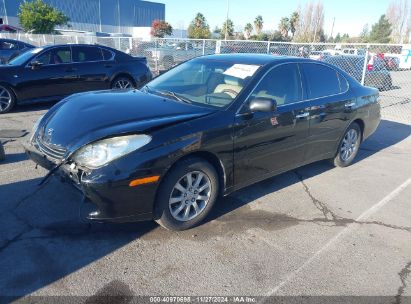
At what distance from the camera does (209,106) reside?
3.69 metres

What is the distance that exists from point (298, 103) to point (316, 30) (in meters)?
72.5

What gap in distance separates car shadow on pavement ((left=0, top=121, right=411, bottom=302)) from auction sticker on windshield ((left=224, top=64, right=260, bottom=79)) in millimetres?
1442

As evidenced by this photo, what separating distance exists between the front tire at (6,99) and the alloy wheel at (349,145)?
271 inches

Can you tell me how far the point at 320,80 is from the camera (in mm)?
4781

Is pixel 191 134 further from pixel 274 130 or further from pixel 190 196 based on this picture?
pixel 274 130

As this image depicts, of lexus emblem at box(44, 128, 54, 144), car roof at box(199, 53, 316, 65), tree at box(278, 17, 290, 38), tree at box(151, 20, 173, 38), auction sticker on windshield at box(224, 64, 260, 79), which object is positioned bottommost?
lexus emblem at box(44, 128, 54, 144)

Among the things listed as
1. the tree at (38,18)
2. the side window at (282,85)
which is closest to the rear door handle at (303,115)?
the side window at (282,85)

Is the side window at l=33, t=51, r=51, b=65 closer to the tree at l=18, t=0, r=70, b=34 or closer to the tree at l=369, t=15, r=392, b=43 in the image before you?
the tree at l=18, t=0, r=70, b=34

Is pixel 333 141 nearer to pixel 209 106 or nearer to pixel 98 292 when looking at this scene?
pixel 209 106

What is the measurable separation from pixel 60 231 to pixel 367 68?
12.5 meters

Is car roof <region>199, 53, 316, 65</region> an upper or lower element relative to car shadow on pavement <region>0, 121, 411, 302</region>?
upper

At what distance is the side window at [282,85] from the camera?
397cm

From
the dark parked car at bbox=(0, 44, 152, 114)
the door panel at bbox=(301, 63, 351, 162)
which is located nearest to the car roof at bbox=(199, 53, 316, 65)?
the door panel at bbox=(301, 63, 351, 162)

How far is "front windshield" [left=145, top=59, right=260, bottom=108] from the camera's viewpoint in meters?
3.85
